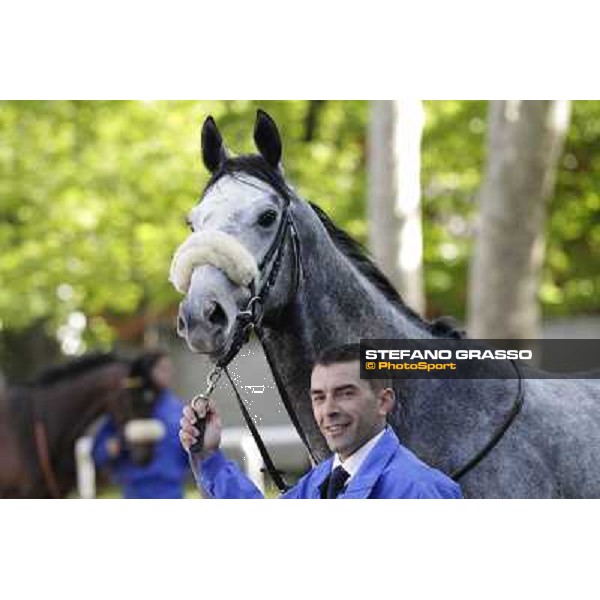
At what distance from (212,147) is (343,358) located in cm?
75

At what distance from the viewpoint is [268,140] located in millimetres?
3336

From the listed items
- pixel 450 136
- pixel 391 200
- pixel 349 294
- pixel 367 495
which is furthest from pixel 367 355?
pixel 450 136

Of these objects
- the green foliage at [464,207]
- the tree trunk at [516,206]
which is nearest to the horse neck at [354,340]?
the tree trunk at [516,206]

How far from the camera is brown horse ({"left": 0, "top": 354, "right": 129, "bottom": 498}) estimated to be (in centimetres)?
526

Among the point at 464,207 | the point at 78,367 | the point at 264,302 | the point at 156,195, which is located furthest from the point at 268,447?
the point at 464,207

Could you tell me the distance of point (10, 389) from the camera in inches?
200

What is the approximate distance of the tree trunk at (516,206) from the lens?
7.29m

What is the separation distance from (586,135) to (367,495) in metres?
5.31

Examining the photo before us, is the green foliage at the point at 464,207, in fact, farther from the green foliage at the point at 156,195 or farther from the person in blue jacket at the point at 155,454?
the person in blue jacket at the point at 155,454

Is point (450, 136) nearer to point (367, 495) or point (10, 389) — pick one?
point (10, 389)

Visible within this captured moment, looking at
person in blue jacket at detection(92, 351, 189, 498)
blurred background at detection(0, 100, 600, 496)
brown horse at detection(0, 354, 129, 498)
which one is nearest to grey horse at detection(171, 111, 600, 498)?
person in blue jacket at detection(92, 351, 189, 498)

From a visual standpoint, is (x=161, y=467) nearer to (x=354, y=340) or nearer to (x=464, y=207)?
(x=354, y=340)

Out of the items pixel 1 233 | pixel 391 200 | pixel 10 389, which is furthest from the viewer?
pixel 1 233

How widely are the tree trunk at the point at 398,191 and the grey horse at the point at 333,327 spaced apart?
4138 mm
